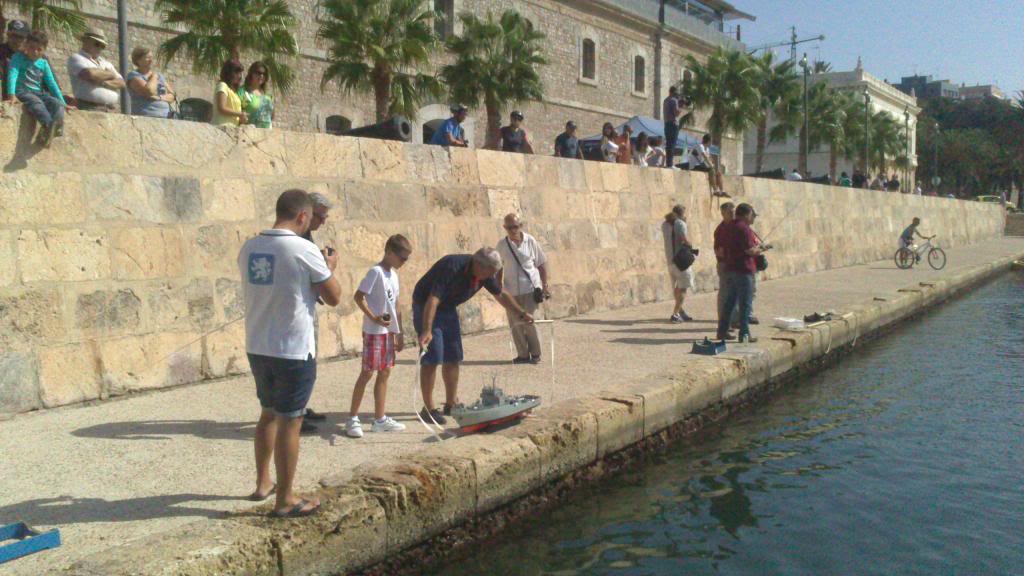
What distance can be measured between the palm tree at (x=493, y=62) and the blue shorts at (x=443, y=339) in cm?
1799

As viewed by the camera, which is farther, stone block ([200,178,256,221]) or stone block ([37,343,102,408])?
stone block ([200,178,256,221])

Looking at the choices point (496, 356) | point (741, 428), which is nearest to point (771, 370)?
point (741, 428)

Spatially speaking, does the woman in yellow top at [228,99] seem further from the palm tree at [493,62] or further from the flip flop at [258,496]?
the palm tree at [493,62]

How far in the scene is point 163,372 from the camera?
7.06m

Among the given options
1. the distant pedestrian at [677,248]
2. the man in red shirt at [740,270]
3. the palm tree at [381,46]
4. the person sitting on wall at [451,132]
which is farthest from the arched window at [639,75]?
the man in red shirt at [740,270]

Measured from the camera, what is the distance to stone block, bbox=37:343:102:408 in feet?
20.6

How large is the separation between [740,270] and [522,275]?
2688 mm

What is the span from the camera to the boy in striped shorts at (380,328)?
577 centimetres

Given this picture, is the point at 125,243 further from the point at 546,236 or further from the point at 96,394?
the point at 546,236

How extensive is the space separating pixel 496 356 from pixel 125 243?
375cm

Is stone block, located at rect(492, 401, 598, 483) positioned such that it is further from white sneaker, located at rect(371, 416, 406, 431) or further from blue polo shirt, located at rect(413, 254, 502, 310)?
blue polo shirt, located at rect(413, 254, 502, 310)

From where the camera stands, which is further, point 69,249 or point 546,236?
point 546,236

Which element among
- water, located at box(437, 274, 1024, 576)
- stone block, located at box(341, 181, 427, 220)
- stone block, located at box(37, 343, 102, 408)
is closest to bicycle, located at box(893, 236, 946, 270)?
water, located at box(437, 274, 1024, 576)

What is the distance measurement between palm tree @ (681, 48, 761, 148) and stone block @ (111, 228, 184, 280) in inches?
1114
